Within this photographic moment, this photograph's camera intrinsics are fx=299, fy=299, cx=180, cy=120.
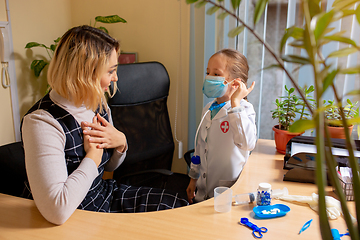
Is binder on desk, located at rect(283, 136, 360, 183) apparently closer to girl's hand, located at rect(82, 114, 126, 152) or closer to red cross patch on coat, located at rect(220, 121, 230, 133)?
red cross patch on coat, located at rect(220, 121, 230, 133)

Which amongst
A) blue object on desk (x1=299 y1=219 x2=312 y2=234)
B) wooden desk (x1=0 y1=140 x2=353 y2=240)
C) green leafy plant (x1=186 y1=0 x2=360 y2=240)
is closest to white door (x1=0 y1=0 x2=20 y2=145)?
wooden desk (x1=0 y1=140 x2=353 y2=240)

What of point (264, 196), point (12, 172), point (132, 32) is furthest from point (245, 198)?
point (132, 32)

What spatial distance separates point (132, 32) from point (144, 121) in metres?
0.92

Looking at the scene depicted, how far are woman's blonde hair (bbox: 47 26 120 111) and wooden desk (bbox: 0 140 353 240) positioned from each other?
0.44 metres

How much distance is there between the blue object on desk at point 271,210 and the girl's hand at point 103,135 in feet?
2.17

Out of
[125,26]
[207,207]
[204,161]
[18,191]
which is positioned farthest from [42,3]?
[207,207]

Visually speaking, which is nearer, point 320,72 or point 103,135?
point 320,72

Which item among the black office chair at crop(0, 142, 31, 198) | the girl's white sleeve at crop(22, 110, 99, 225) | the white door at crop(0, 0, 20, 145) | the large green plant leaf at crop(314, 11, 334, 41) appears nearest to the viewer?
→ the large green plant leaf at crop(314, 11, 334, 41)

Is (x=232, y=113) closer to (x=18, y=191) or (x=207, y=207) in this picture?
(x=207, y=207)

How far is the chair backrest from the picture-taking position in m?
1.92

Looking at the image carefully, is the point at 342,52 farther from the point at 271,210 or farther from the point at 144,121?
the point at 144,121

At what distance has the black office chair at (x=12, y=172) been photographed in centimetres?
135

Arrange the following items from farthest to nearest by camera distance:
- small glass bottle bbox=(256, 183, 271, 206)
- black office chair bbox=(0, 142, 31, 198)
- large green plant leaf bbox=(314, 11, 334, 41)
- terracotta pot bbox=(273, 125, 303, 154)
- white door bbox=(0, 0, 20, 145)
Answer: white door bbox=(0, 0, 20, 145) < terracotta pot bbox=(273, 125, 303, 154) < black office chair bbox=(0, 142, 31, 198) < small glass bottle bbox=(256, 183, 271, 206) < large green plant leaf bbox=(314, 11, 334, 41)

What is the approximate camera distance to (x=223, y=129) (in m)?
1.51
